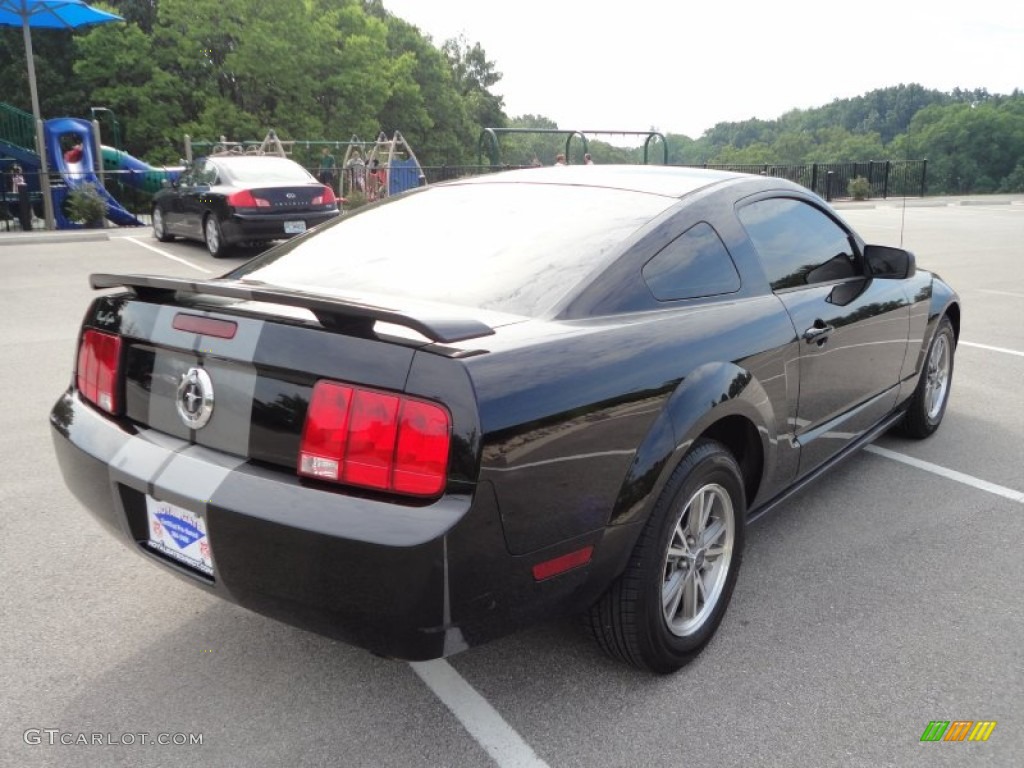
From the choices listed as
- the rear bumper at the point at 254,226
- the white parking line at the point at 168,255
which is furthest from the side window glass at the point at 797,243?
the rear bumper at the point at 254,226

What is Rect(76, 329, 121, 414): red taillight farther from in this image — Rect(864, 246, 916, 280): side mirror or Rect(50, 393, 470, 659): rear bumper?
Rect(864, 246, 916, 280): side mirror

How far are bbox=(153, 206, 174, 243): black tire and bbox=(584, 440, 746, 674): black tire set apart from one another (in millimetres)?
14466

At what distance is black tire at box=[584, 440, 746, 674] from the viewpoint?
2.42 metres

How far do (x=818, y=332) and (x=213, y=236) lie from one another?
11415mm

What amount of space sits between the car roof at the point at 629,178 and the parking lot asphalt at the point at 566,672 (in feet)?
4.92

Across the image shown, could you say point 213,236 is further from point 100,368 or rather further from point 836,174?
point 836,174

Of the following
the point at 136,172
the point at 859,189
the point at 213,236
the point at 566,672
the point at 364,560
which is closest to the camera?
the point at 364,560

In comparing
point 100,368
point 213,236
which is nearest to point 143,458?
point 100,368

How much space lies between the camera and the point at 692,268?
2.91m

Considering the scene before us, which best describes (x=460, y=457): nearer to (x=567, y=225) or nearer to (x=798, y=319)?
(x=567, y=225)

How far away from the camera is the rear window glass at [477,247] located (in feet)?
8.58

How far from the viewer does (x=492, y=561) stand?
202 centimetres

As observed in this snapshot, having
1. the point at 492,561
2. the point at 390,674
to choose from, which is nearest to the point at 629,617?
the point at 492,561

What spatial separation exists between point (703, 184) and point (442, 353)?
5.41ft
